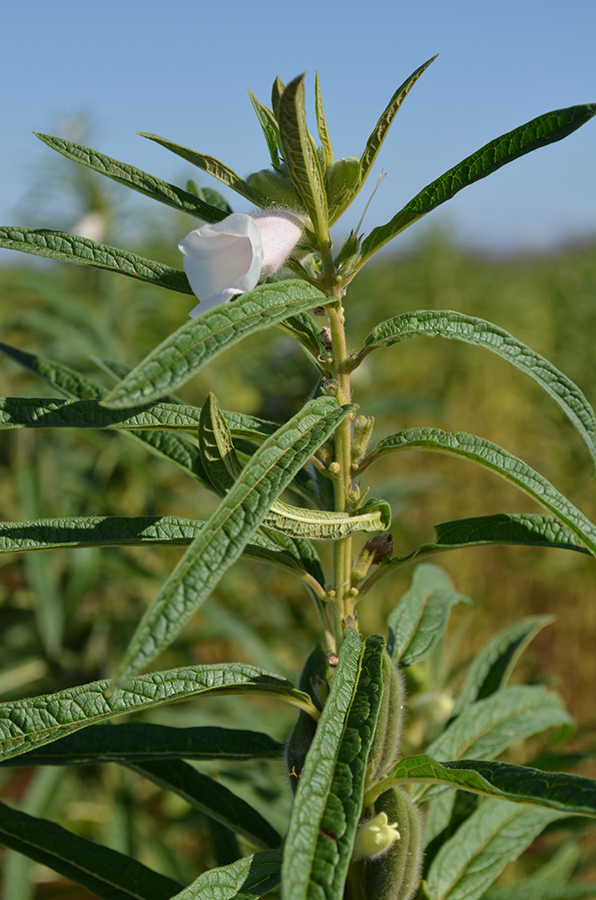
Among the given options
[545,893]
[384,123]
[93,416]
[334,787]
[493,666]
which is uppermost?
[384,123]

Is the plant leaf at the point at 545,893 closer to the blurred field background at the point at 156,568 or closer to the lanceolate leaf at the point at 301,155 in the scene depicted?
the blurred field background at the point at 156,568

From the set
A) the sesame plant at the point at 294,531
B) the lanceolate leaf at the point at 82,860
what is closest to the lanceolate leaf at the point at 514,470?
the sesame plant at the point at 294,531

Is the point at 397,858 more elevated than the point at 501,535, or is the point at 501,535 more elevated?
the point at 501,535

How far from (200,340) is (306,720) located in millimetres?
478

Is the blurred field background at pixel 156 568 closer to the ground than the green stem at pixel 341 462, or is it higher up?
higher up

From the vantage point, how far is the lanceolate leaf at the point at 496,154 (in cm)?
62

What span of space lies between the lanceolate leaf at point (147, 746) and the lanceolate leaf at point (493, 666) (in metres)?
0.44

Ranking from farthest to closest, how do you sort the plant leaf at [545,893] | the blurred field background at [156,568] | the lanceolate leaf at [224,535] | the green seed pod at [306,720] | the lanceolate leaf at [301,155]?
the blurred field background at [156,568] → the plant leaf at [545,893] → the green seed pod at [306,720] → the lanceolate leaf at [301,155] → the lanceolate leaf at [224,535]

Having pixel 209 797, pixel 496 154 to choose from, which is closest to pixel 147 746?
pixel 209 797

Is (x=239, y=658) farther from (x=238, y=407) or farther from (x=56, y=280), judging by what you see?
(x=56, y=280)

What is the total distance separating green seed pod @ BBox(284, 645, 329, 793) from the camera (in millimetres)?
779

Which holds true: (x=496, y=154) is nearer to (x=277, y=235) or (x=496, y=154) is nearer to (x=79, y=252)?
(x=277, y=235)

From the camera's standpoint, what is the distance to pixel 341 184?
2.37ft

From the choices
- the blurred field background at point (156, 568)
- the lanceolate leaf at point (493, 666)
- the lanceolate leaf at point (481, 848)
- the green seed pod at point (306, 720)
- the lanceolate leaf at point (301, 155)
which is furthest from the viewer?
the blurred field background at point (156, 568)
